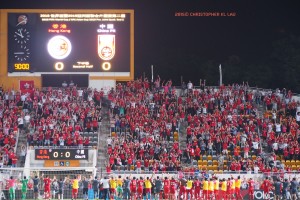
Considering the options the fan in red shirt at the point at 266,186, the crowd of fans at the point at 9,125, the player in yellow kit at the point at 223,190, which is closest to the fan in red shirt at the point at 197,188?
the player in yellow kit at the point at 223,190

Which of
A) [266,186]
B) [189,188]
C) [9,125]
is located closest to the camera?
[189,188]

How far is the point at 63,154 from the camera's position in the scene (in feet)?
206

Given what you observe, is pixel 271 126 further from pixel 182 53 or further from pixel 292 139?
pixel 182 53

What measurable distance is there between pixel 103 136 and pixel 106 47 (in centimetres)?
745

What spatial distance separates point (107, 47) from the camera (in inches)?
2790

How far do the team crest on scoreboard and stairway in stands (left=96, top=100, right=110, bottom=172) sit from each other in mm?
3204

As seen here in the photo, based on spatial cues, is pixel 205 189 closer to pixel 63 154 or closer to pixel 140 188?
pixel 140 188

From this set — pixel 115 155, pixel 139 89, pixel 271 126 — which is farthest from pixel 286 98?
pixel 115 155

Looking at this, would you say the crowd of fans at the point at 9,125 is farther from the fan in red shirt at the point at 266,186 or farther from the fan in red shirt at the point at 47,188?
the fan in red shirt at the point at 266,186

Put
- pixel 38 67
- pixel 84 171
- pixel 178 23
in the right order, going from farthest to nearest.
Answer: pixel 178 23 < pixel 38 67 < pixel 84 171

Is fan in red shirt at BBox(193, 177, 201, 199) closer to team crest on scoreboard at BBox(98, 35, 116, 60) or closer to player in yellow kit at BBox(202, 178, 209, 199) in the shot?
player in yellow kit at BBox(202, 178, 209, 199)

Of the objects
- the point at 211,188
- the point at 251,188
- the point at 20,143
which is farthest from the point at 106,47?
the point at 251,188

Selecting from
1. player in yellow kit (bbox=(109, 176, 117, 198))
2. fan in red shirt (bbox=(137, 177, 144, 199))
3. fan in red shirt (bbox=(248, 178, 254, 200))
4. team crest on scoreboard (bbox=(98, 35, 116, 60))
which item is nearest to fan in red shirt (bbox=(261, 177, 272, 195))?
fan in red shirt (bbox=(248, 178, 254, 200))

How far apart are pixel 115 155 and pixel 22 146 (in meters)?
6.19
